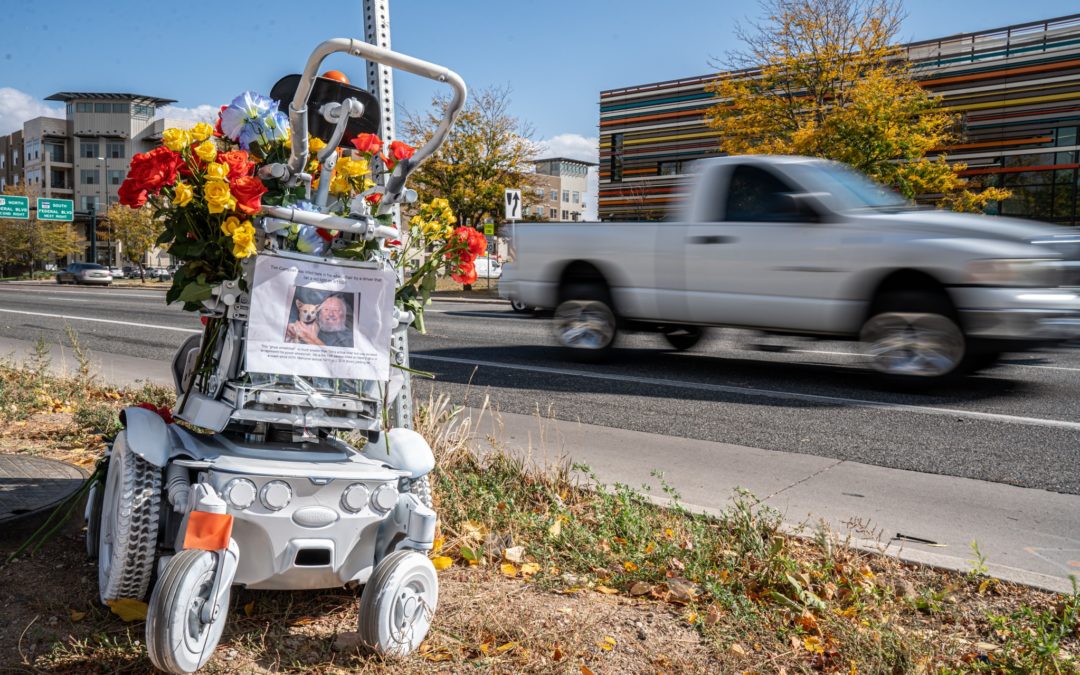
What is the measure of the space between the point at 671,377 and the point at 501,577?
581cm

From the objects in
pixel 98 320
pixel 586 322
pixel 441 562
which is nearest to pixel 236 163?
pixel 441 562

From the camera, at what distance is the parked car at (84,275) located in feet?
166

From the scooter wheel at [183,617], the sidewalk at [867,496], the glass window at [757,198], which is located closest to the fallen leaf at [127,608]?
the scooter wheel at [183,617]

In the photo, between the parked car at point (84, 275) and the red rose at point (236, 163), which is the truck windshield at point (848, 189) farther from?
the parked car at point (84, 275)

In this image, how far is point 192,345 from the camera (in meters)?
3.39

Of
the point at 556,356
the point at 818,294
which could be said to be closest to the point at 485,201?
the point at 556,356

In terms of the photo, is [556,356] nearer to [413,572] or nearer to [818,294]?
[818,294]

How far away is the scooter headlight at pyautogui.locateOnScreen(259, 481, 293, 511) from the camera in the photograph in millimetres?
2600

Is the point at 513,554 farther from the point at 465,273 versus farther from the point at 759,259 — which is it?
the point at 759,259

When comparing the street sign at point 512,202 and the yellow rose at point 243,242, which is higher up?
the street sign at point 512,202

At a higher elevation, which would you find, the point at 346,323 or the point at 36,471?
the point at 346,323

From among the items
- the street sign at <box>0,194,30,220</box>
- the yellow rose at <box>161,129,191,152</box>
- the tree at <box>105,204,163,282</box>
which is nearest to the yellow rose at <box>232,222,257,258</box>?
the yellow rose at <box>161,129,191,152</box>

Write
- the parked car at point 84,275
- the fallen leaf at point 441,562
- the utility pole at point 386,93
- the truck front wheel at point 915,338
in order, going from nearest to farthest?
1. the fallen leaf at point 441,562
2. the utility pole at point 386,93
3. the truck front wheel at point 915,338
4. the parked car at point 84,275

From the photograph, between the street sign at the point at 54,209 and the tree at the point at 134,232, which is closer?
the street sign at the point at 54,209
